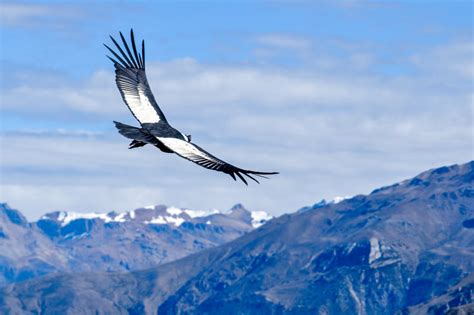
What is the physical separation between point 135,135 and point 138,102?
8.73 ft

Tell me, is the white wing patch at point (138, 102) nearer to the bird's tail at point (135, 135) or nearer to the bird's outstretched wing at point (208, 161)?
the bird's tail at point (135, 135)

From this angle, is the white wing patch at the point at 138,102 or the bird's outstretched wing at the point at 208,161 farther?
the white wing patch at the point at 138,102

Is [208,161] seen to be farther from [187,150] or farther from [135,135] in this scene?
[135,135]

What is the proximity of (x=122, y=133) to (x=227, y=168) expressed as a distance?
389 cm

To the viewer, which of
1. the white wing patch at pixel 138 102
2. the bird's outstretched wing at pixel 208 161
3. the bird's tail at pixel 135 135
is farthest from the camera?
the white wing patch at pixel 138 102

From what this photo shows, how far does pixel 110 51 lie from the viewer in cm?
3022

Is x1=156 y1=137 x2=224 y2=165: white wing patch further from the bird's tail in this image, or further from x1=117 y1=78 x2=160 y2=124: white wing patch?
x1=117 y1=78 x2=160 y2=124: white wing patch

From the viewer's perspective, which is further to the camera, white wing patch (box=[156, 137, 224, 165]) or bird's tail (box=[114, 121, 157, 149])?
bird's tail (box=[114, 121, 157, 149])

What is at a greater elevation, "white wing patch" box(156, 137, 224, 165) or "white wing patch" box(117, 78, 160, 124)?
"white wing patch" box(117, 78, 160, 124)

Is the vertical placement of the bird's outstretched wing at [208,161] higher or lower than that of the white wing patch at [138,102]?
lower

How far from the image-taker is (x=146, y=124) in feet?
88.8

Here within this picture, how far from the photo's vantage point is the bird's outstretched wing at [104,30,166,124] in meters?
28.2

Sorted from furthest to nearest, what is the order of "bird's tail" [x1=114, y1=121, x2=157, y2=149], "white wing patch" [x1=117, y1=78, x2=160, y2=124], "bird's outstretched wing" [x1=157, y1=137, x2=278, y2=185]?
1. "white wing patch" [x1=117, y1=78, x2=160, y2=124]
2. "bird's tail" [x1=114, y1=121, x2=157, y2=149]
3. "bird's outstretched wing" [x1=157, y1=137, x2=278, y2=185]

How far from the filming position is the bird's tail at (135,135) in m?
25.9
